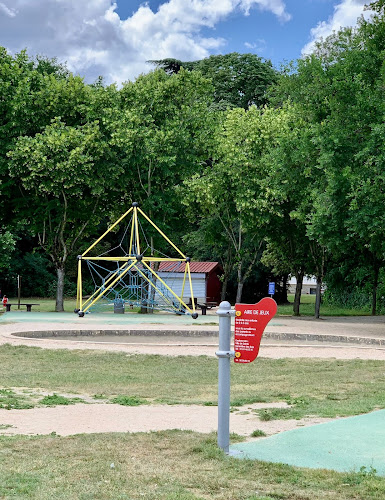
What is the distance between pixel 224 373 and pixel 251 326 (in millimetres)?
533

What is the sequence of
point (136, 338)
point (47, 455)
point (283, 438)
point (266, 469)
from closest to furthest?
point (266, 469)
point (47, 455)
point (283, 438)
point (136, 338)

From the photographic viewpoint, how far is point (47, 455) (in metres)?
6.73

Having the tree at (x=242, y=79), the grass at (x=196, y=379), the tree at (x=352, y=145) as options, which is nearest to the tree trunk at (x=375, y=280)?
the tree at (x=352, y=145)

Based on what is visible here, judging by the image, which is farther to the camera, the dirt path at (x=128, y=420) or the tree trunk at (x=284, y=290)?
the tree trunk at (x=284, y=290)

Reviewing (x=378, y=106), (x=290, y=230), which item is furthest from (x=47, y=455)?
(x=290, y=230)

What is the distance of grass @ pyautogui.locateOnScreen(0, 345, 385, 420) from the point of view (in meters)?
10.9

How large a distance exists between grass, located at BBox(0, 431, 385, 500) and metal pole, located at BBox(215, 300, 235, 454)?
184 millimetres

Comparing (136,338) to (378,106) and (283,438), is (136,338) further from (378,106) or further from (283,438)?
(283,438)

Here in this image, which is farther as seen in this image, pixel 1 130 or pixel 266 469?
pixel 1 130

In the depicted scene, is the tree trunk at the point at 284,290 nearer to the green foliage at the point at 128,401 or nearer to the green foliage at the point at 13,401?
the green foliage at the point at 128,401

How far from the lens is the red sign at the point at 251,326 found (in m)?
6.97

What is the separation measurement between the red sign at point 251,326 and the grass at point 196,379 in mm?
2458

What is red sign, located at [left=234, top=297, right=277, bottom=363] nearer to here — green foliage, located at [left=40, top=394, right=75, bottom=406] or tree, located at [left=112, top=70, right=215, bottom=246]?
green foliage, located at [left=40, top=394, right=75, bottom=406]

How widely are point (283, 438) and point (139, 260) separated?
23.2m
